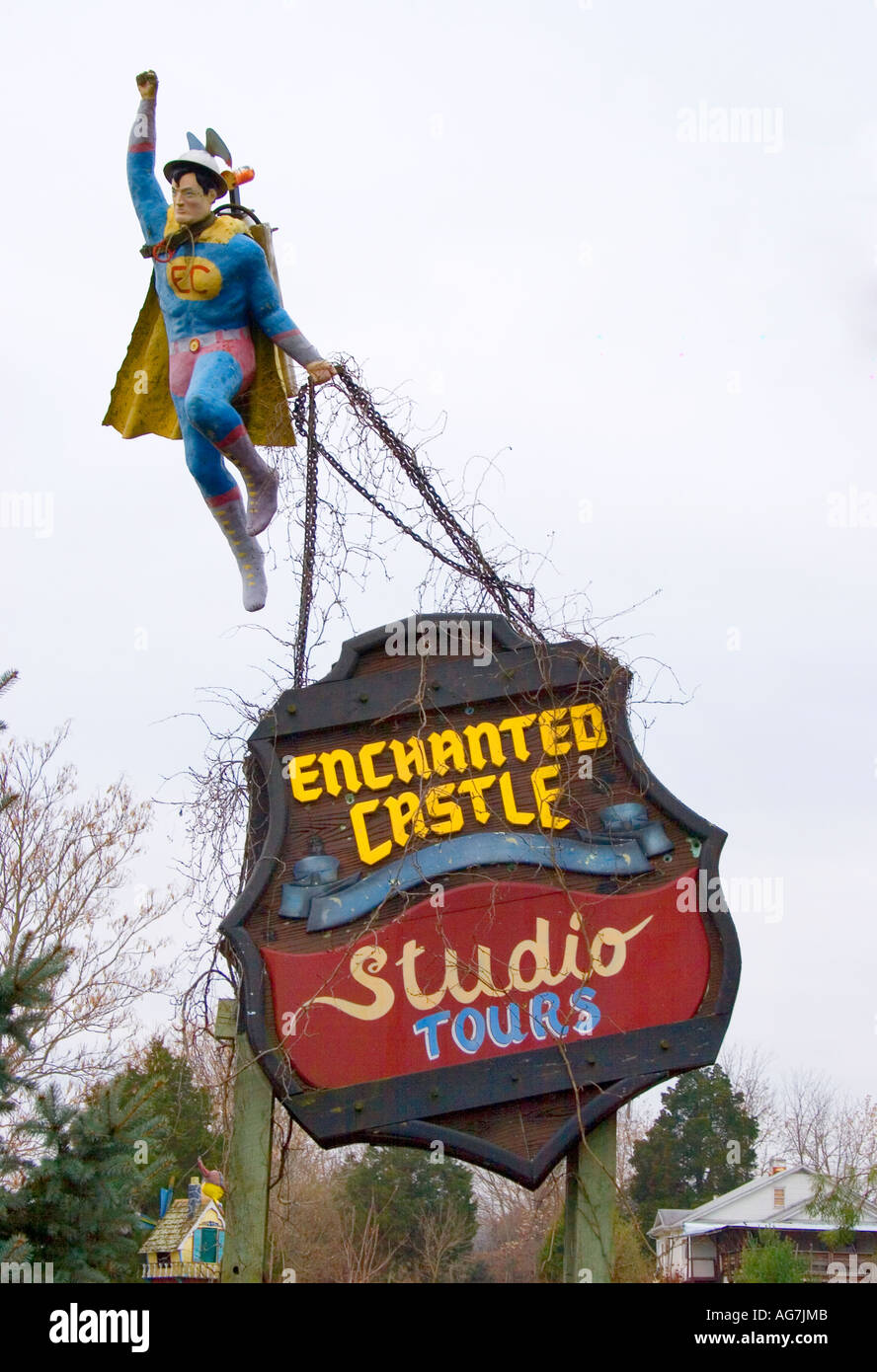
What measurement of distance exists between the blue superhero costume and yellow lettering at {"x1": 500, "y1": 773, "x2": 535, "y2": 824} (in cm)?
156

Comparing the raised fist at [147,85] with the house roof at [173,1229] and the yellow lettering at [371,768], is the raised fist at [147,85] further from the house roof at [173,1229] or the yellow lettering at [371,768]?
the house roof at [173,1229]

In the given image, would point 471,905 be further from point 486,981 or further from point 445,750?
point 445,750

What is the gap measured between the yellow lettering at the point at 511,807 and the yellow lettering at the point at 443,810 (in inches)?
8.4

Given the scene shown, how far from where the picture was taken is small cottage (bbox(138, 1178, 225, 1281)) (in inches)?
766

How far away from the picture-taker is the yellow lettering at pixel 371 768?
6.27 meters

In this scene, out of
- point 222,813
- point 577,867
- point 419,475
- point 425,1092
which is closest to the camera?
point 425,1092

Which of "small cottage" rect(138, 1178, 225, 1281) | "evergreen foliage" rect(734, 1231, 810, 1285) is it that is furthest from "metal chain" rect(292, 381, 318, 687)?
"small cottage" rect(138, 1178, 225, 1281)

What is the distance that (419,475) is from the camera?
7.15 m

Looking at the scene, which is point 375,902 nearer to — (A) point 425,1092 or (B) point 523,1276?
(A) point 425,1092

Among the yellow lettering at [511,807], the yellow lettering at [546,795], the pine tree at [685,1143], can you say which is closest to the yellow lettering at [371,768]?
the yellow lettering at [511,807]

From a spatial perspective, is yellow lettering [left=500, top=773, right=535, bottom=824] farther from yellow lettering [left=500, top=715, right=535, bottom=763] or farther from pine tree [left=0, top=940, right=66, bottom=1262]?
pine tree [left=0, top=940, right=66, bottom=1262]
